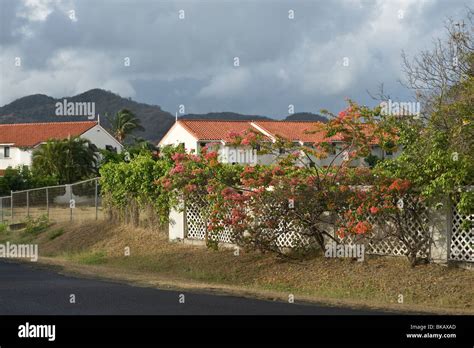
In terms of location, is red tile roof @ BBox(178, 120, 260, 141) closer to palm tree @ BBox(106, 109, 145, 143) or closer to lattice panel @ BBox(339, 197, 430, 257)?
palm tree @ BBox(106, 109, 145, 143)

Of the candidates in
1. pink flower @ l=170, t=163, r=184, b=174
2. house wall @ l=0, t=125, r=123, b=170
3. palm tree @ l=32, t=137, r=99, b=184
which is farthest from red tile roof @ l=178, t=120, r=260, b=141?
pink flower @ l=170, t=163, r=184, b=174

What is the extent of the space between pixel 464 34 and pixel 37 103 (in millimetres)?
129090

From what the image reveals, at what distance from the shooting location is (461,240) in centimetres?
1608

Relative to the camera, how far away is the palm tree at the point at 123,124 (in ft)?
306

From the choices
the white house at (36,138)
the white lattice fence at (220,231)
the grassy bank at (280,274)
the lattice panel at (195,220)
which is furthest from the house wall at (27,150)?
the white lattice fence at (220,231)

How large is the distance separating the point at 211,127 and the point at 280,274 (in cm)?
5857

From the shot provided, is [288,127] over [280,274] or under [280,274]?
over

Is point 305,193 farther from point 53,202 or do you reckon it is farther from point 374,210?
point 53,202

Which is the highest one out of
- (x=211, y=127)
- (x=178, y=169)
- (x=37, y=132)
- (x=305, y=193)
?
(x=211, y=127)

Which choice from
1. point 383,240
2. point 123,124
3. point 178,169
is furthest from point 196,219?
point 123,124

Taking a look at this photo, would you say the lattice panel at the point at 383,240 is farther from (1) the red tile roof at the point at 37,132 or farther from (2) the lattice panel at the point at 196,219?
(1) the red tile roof at the point at 37,132

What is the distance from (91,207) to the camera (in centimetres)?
3316
